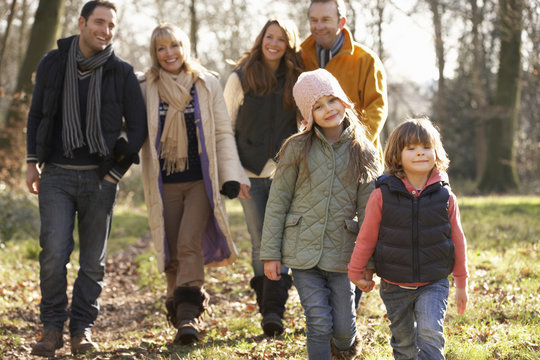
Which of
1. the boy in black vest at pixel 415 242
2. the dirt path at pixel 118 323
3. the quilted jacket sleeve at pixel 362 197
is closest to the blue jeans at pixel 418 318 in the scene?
the boy in black vest at pixel 415 242

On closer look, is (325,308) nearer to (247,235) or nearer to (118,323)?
(118,323)

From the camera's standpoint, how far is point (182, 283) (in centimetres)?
488

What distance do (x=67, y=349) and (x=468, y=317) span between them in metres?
3.37

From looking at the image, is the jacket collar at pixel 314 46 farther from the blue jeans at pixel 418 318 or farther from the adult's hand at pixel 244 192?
the blue jeans at pixel 418 318

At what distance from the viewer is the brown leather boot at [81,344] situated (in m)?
4.70

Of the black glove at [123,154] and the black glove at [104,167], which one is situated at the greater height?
the black glove at [123,154]

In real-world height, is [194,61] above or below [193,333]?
above

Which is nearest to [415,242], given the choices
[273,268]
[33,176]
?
[273,268]

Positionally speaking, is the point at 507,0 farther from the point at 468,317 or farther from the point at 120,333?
the point at 120,333

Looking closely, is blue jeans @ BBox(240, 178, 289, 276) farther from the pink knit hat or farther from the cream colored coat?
the pink knit hat

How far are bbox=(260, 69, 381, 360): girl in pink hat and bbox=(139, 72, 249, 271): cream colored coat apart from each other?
1.24 metres

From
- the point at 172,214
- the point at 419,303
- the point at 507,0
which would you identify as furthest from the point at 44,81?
the point at 507,0

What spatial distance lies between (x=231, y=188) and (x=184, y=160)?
0.48 m

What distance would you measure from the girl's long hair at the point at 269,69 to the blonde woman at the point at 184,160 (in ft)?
1.06
